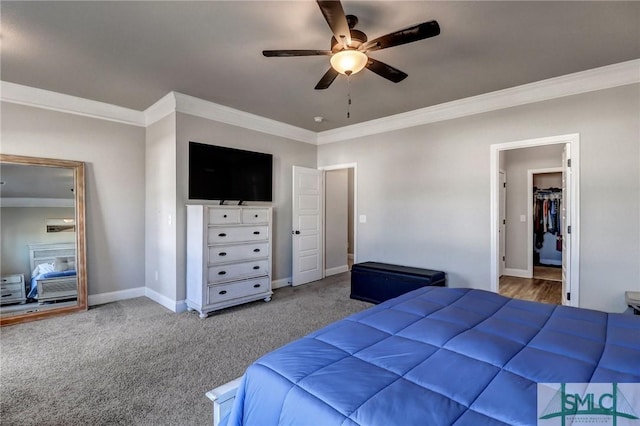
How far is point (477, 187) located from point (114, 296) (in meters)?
5.08

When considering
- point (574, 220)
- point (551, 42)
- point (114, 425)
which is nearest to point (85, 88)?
point (114, 425)

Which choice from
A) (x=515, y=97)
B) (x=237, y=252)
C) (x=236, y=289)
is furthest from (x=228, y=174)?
(x=515, y=97)

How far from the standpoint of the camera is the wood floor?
4.44 metres

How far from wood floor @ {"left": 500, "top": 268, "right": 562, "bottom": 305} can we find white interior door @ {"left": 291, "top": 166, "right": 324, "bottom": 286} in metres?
2.97

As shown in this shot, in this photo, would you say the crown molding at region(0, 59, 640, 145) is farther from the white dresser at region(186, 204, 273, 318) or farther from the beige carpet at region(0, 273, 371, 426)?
the beige carpet at region(0, 273, 371, 426)

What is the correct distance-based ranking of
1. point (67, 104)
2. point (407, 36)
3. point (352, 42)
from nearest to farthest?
point (407, 36) → point (352, 42) → point (67, 104)

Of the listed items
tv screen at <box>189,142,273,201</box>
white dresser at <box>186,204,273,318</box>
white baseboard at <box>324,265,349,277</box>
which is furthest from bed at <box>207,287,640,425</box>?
white baseboard at <box>324,265,349,277</box>

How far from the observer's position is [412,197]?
15.0 feet

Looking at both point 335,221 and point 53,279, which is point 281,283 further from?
point 53,279

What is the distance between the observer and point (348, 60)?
227 centimetres

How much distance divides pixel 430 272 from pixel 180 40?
375 centimetres

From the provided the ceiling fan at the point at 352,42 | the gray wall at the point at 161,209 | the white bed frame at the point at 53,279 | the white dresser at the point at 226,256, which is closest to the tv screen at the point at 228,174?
the gray wall at the point at 161,209

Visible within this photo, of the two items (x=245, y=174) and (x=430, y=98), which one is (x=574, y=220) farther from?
(x=245, y=174)

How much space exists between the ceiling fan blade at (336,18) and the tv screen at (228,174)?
261 centimetres
